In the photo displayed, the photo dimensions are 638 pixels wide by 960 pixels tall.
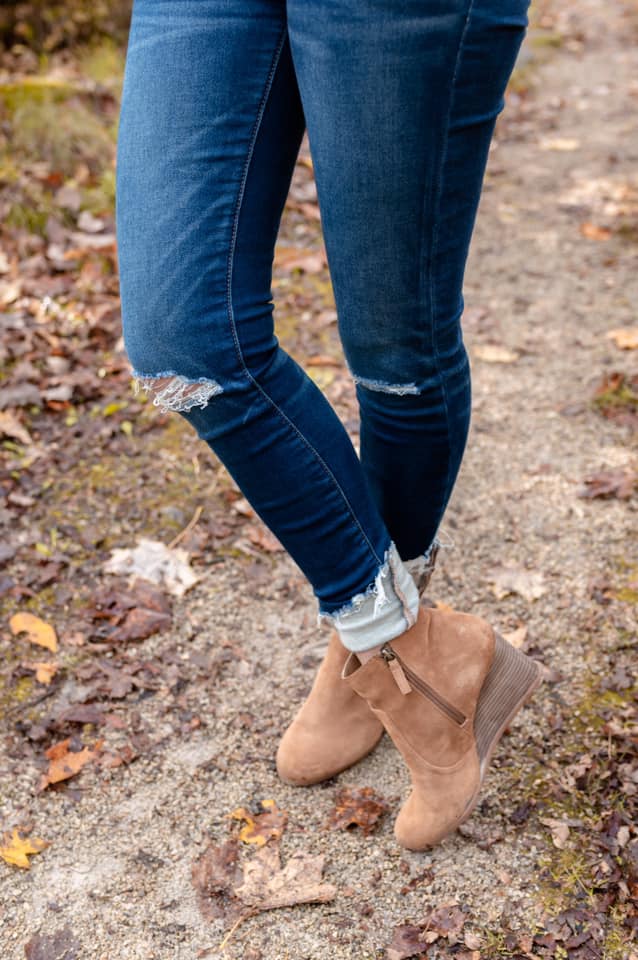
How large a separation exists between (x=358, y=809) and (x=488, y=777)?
0.28 m

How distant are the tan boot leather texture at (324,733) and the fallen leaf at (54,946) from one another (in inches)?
19.6

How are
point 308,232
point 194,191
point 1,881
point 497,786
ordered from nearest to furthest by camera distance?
point 194,191 < point 1,881 < point 497,786 < point 308,232

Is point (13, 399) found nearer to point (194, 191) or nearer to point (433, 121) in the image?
point (194, 191)

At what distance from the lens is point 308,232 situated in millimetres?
4047

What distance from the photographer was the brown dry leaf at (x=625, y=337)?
318cm

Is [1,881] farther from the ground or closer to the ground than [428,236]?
closer to the ground

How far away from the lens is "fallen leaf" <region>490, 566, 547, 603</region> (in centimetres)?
227

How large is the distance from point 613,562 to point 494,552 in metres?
0.31

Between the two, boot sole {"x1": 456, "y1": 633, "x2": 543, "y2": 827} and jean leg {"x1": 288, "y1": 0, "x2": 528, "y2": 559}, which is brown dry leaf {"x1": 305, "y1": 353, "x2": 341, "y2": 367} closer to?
boot sole {"x1": 456, "y1": 633, "x2": 543, "y2": 827}

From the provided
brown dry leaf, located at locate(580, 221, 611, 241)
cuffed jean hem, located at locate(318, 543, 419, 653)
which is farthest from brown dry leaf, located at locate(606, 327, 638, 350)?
cuffed jean hem, located at locate(318, 543, 419, 653)

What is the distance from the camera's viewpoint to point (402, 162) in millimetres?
1119

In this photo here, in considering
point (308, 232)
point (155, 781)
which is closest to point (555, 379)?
point (308, 232)

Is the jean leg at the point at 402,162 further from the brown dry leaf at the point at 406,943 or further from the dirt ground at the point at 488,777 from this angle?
the brown dry leaf at the point at 406,943

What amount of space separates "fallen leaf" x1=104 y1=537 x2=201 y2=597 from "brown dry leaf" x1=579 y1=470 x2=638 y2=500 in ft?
3.77
